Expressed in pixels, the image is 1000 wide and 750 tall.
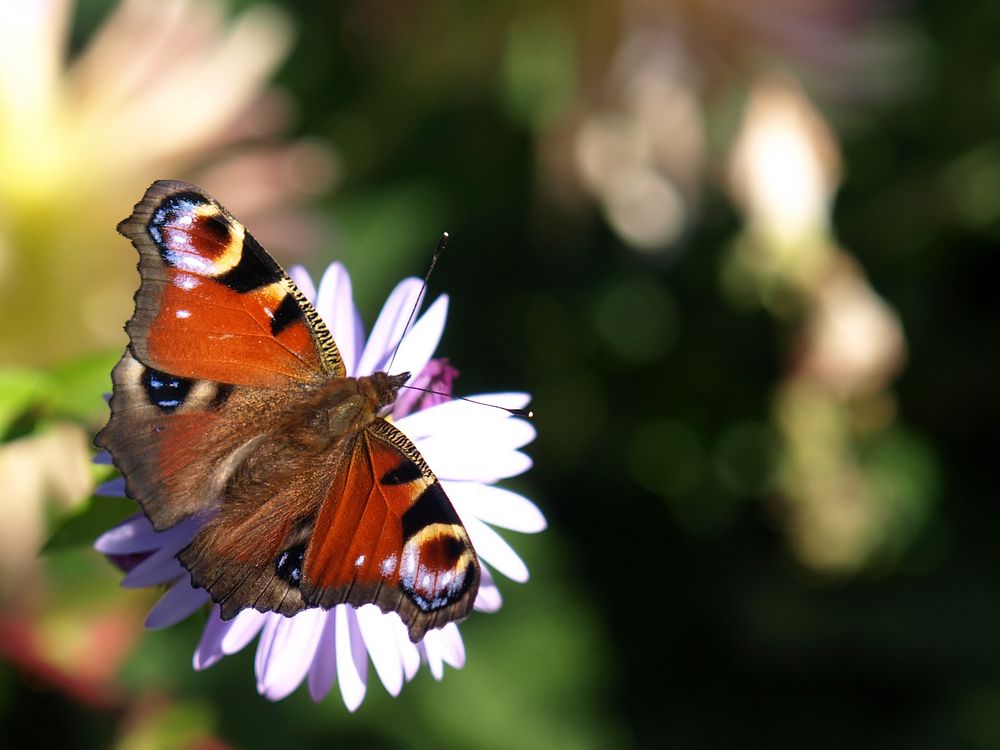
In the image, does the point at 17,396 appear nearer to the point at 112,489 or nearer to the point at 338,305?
the point at 112,489

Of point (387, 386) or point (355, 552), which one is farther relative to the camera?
point (387, 386)

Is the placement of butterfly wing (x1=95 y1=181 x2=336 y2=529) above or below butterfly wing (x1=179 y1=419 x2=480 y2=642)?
above

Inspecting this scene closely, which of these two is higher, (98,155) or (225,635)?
(98,155)

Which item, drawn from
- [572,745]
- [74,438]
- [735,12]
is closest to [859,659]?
[572,745]

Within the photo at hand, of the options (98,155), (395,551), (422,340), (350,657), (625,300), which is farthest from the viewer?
(625,300)

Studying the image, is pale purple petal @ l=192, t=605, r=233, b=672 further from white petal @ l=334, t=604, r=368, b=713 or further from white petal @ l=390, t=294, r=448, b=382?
white petal @ l=390, t=294, r=448, b=382

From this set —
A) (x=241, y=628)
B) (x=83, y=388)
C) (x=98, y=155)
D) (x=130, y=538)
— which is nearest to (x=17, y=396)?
(x=83, y=388)

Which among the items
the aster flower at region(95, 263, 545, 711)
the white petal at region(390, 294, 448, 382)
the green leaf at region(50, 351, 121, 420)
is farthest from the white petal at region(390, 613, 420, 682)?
the green leaf at region(50, 351, 121, 420)

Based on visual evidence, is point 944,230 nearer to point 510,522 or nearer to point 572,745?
point 572,745
